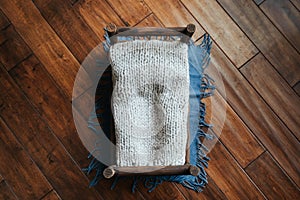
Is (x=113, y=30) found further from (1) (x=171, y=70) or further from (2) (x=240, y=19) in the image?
(2) (x=240, y=19)

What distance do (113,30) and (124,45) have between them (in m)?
0.04

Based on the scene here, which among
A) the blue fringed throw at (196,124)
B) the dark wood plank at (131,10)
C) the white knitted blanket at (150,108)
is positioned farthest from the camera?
the dark wood plank at (131,10)

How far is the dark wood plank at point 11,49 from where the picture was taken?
111cm

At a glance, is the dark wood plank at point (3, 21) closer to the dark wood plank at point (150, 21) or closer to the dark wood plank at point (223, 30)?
the dark wood plank at point (150, 21)

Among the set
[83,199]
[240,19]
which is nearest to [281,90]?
[240,19]

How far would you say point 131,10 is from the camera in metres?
1.13

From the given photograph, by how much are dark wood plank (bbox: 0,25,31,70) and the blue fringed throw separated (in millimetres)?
262

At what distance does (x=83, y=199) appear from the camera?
103 cm

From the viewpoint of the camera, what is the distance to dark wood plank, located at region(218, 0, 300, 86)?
1114mm

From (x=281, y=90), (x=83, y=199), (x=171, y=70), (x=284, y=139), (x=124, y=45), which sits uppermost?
(x=124, y=45)

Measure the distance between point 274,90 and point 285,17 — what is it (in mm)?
240

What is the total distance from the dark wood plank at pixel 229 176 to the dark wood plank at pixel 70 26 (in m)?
0.50

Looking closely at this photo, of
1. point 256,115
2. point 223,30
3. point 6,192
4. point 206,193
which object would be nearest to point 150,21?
point 223,30

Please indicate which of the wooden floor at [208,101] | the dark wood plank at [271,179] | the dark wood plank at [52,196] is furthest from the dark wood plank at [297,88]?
the dark wood plank at [52,196]
